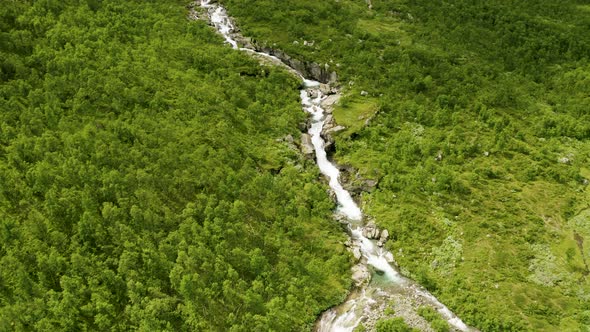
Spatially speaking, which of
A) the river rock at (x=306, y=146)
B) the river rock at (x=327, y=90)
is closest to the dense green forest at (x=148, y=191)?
the river rock at (x=306, y=146)

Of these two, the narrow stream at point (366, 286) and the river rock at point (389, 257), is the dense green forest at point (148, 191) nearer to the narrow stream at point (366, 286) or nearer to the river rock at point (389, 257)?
the narrow stream at point (366, 286)

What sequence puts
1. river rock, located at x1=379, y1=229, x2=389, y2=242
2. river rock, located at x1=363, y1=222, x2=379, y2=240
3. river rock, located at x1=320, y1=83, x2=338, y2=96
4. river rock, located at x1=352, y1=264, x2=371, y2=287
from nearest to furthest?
river rock, located at x1=352, y1=264, x2=371, y2=287 < river rock, located at x1=379, y1=229, x2=389, y2=242 < river rock, located at x1=363, y1=222, x2=379, y2=240 < river rock, located at x1=320, y1=83, x2=338, y2=96

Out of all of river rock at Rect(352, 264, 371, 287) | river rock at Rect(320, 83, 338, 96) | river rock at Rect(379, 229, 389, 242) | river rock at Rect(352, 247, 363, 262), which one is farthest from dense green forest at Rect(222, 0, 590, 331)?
river rock at Rect(352, 264, 371, 287)

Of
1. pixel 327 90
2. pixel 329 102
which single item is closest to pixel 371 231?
pixel 329 102

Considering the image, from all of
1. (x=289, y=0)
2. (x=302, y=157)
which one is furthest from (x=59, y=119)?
(x=289, y=0)

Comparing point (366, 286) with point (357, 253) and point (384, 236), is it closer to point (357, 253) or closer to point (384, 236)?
point (357, 253)

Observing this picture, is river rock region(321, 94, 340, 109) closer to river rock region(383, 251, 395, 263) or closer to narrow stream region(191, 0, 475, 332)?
narrow stream region(191, 0, 475, 332)

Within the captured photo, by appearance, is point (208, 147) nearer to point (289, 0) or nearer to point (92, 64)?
point (92, 64)
